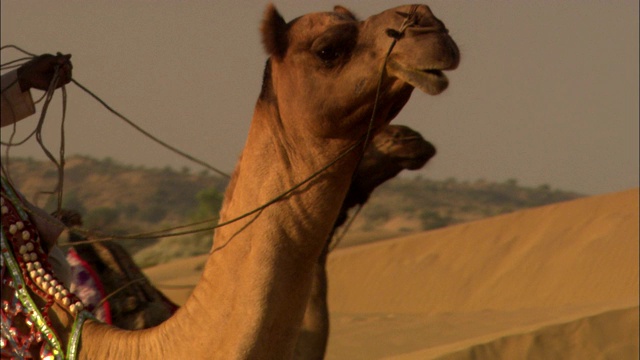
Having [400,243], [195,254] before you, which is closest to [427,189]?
[195,254]

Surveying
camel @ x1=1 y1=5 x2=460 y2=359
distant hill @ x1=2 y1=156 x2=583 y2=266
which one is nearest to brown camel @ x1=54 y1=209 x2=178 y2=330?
camel @ x1=1 y1=5 x2=460 y2=359

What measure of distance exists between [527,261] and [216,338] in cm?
1642

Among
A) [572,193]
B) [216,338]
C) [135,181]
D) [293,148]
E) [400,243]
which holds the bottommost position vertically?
[216,338]

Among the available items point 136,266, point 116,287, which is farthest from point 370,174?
point 116,287

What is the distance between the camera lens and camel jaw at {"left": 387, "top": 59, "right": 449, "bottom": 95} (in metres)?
3.53

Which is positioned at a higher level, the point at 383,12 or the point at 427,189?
the point at 427,189

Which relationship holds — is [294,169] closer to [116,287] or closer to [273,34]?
[273,34]

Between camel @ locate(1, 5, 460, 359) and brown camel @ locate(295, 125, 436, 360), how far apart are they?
2303 millimetres

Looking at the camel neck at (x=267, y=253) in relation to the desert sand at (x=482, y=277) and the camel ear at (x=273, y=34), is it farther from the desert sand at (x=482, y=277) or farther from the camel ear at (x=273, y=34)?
the desert sand at (x=482, y=277)

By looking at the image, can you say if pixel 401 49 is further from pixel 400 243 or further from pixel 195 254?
pixel 195 254

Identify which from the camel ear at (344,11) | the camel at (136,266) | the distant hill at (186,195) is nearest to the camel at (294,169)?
the camel ear at (344,11)

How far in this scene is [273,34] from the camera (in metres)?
3.96

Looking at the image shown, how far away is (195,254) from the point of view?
33844 mm

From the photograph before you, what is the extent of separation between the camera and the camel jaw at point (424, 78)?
353 centimetres
